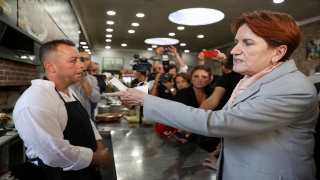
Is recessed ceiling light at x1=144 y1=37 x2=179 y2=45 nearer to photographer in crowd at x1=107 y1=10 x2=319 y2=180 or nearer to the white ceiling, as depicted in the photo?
the white ceiling

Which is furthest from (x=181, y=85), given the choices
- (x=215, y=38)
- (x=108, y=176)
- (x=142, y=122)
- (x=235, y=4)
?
(x=215, y=38)

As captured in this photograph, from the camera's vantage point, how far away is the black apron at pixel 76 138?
1347 mm

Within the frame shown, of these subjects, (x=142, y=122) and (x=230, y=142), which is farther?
(x=142, y=122)

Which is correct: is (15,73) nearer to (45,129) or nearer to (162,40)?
(45,129)

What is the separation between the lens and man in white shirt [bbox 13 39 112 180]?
1.23m

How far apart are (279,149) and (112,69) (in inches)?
487

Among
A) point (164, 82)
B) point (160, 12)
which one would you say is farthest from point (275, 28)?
point (160, 12)

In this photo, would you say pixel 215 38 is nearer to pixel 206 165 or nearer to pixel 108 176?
pixel 108 176

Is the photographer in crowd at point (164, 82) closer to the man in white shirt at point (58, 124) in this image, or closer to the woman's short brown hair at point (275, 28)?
the man in white shirt at point (58, 124)

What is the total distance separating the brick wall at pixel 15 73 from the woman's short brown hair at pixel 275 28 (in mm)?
2108

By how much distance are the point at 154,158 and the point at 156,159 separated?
0.02 m

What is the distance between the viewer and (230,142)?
3.37 ft

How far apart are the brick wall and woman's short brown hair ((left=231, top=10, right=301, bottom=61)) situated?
83.0 inches

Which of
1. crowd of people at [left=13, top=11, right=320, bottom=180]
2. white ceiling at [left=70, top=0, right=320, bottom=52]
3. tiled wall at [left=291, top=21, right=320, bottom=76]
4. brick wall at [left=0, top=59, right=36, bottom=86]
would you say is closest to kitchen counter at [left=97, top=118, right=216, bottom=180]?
crowd of people at [left=13, top=11, right=320, bottom=180]
